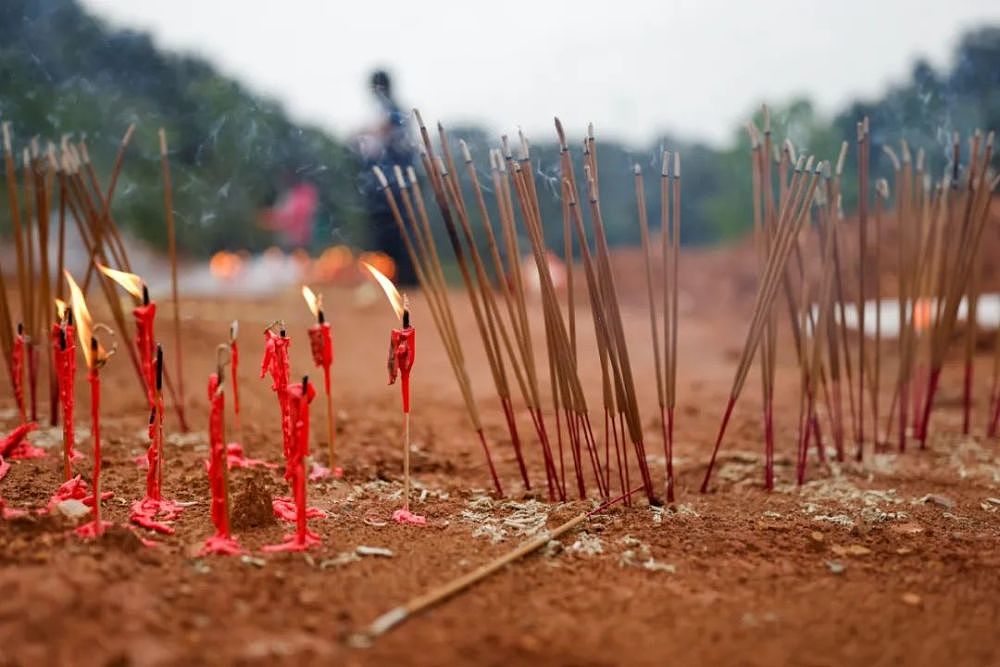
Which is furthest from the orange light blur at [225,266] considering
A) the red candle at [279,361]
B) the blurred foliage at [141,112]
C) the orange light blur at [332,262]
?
the red candle at [279,361]

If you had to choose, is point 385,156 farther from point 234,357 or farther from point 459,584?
point 459,584

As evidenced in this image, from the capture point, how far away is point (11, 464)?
273 centimetres

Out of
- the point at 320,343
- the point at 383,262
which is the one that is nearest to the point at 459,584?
the point at 320,343

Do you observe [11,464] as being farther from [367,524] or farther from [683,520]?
[683,520]

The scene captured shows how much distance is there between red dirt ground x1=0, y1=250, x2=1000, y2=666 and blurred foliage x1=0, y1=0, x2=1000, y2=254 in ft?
4.09

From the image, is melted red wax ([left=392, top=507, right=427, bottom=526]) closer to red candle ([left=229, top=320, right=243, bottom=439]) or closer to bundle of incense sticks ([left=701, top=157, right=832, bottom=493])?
red candle ([left=229, top=320, right=243, bottom=439])

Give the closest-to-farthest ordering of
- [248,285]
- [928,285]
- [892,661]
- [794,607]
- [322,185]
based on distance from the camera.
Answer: [892,661]
[794,607]
[928,285]
[248,285]
[322,185]

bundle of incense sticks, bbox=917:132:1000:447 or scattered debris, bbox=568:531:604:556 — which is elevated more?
bundle of incense sticks, bbox=917:132:1000:447

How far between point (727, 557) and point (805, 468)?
3.85 ft

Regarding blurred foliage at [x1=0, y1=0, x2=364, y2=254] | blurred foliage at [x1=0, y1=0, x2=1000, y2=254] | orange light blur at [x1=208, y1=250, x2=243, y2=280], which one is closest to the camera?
blurred foliage at [x1=0, y1=0, x2=364, y2=254]

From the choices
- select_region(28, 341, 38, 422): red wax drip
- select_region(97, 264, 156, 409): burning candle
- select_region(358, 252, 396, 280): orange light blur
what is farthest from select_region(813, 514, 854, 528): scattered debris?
select_region(358, 252, 396, 280): orange light blur

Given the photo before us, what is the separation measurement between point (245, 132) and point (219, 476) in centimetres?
491

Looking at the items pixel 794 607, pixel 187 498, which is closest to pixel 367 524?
pixel 187 498

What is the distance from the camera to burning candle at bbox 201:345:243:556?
1.94m
